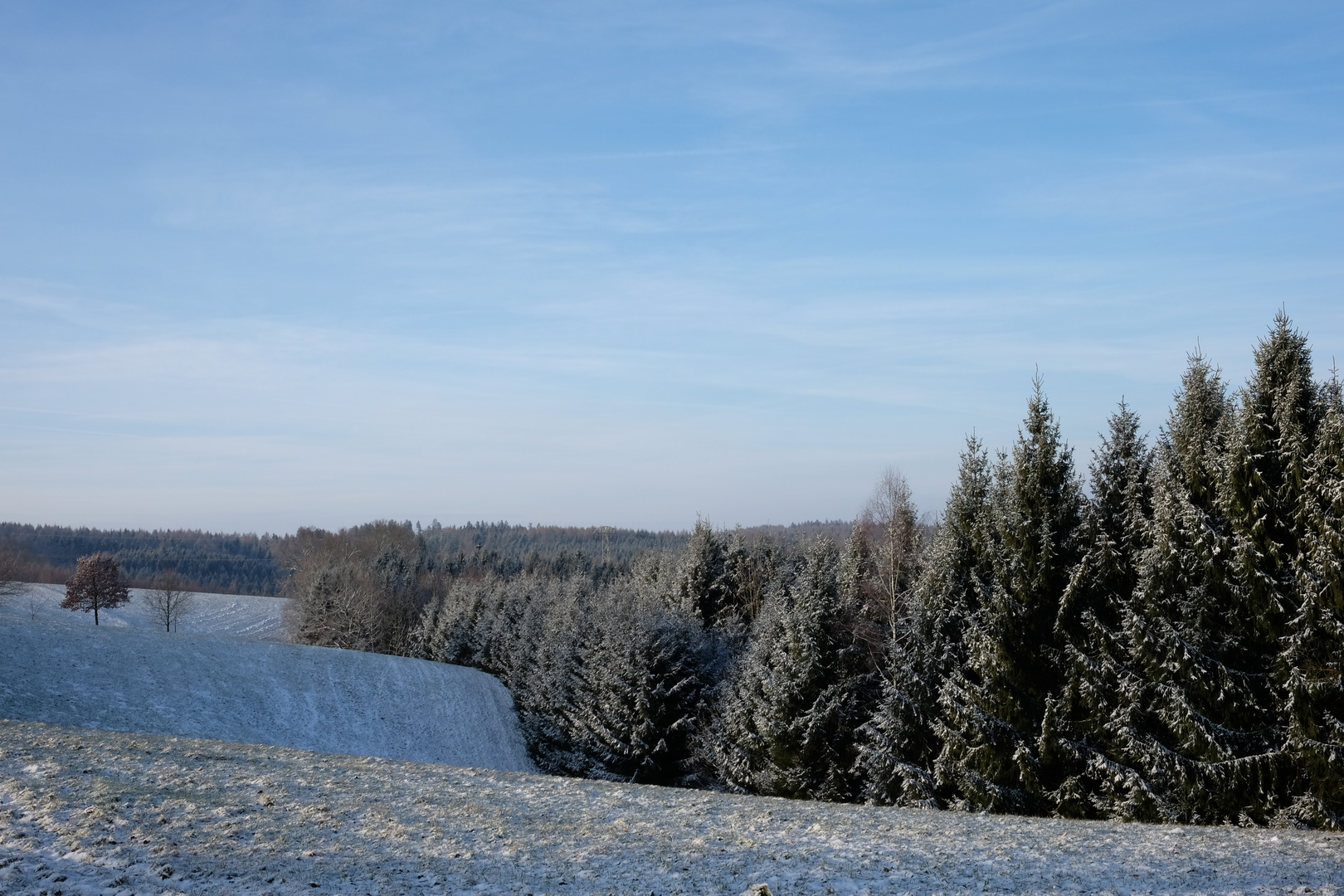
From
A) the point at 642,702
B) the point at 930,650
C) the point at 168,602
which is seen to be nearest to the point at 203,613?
the point at 168,602

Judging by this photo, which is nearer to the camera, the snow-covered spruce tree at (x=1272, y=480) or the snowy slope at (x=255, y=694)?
the snow-covered spruce tree at (x=1272, y=480)

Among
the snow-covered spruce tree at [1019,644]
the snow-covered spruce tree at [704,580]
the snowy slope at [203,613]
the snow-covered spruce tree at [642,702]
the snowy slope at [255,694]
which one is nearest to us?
the snow-covered spruce tree at [1019,644]

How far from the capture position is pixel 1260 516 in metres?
18.2

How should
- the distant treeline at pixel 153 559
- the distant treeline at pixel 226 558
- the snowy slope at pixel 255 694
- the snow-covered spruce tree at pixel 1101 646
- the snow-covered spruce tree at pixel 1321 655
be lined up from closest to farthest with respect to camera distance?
the snow-covered spruce tree at pixel 1321 655, the snow-covered spruce tree at pixel 1101 646, the snowy slope at pixel 255 694, the distant treeline at pixel 226 558, the distant treeline at pixel 153 559

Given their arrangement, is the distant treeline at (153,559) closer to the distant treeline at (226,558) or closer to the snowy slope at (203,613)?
the distant treeline at (226,558)

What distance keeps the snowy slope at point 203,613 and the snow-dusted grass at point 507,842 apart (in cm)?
7174

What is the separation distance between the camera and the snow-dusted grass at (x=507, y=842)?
10781 mm

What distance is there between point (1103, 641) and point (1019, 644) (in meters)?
2.16

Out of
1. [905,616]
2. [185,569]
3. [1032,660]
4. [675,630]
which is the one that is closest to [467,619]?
[675,630]

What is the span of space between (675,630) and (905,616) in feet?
53.3

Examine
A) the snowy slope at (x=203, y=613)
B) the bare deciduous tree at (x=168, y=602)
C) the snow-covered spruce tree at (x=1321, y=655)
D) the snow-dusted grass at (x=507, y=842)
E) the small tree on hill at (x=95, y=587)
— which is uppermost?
the snow-covered spruce tree at (x=1321, y=655)

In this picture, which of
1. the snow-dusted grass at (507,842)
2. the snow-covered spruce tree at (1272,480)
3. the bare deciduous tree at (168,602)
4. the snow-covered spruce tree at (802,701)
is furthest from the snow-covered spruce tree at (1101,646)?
the bare deciduous tree at (168,602)

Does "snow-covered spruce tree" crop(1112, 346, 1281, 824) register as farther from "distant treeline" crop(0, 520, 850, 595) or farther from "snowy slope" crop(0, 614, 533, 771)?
"distant treeline" crop(0, 520, 850, 595)

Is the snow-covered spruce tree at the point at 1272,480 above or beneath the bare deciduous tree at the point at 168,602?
above
